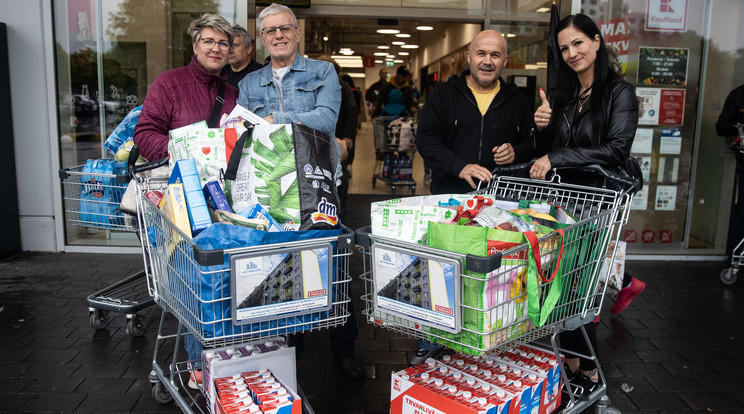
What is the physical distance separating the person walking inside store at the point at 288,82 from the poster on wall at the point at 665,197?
4507 mm

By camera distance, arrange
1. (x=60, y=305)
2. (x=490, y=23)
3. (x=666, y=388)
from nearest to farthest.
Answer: (x=666, y=388), (x=60, y=305), (x=490, y=23)

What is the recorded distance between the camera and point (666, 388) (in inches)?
141

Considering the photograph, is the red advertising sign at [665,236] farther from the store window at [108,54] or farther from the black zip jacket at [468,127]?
the store window at [108,54]

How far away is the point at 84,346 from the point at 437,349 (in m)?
2.39

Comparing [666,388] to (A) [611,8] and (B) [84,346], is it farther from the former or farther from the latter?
(A) [611,8]

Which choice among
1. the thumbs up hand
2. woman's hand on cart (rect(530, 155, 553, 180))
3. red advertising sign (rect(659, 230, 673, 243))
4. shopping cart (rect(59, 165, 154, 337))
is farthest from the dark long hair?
red advertising sign (rect(659, 230, 673, 243))

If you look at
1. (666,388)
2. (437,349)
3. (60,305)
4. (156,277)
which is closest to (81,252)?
(60,305)

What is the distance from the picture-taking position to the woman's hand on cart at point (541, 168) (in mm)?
Result: 2893

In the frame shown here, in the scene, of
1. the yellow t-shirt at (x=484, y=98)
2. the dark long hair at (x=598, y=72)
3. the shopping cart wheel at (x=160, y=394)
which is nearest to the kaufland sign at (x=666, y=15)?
the yellow t-shirt at (x=484, y=98)

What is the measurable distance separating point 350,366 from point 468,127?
1.63m

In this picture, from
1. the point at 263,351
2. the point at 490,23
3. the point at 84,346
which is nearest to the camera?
the point at 263,351

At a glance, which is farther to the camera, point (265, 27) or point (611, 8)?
point (611, 8)

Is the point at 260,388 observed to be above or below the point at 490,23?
below

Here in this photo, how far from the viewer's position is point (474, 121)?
3.71m
